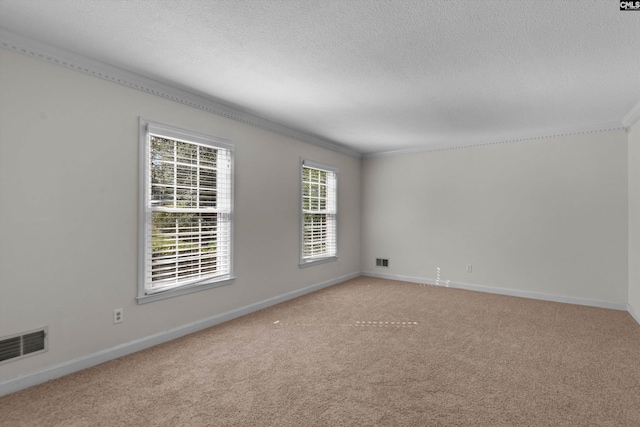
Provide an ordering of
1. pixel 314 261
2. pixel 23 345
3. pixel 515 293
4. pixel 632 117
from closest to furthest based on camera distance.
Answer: pixel 23 345 < pixel 632 117 < pixel 515 293 < pixel 314 261

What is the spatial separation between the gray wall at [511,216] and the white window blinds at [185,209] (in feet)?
11.6

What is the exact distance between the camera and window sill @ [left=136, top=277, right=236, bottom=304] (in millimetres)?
3102

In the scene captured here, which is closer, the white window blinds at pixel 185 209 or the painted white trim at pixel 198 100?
the painted white trim at pixel 198 100

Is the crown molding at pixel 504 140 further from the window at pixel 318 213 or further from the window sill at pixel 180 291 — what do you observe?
the window sill at pixel 180 291

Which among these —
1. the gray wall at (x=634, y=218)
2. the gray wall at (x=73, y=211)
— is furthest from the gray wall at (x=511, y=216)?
the gray wall at (x=73, y=211)

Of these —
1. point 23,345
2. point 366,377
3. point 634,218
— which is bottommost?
point 366,377

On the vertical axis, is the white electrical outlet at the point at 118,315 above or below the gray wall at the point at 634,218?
below

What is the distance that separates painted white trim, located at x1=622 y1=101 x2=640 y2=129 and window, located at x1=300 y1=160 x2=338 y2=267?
4.03 metres

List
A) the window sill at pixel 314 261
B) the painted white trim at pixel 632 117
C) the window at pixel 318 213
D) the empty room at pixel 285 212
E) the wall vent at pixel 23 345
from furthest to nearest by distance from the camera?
1. the window at pixel 318 213
2. the window sill at pixel 314 261
3. the painted white trim at pixel 632 117
4. the wall vent at pixel 23 345
5. the empty room at pixel 285 212

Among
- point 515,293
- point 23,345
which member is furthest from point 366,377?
point 515,293

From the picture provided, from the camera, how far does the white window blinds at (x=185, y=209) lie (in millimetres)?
3186

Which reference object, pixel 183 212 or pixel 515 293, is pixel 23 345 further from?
pixel 515 293

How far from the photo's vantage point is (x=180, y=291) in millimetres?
3389

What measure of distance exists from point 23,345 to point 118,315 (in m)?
0.65
